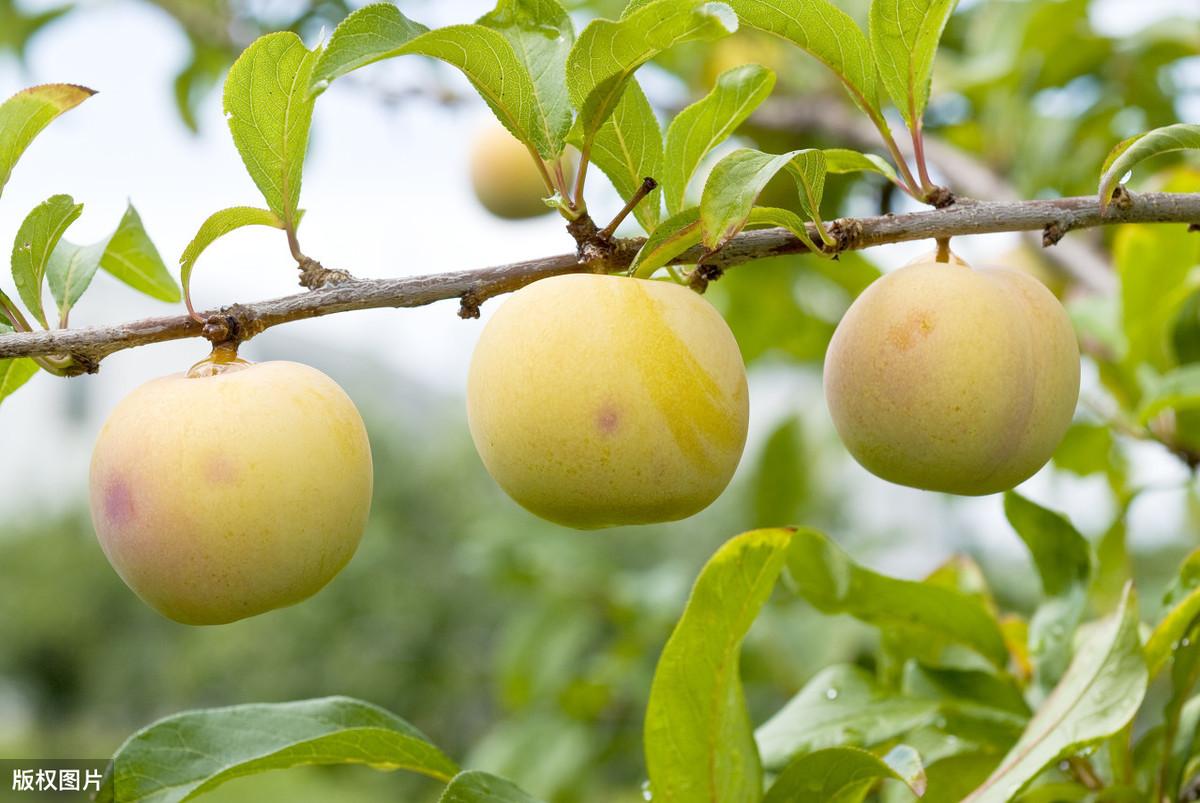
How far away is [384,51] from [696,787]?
414 mm

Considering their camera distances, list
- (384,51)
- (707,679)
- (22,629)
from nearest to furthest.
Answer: (384,51) < (707,679) < (22,629)

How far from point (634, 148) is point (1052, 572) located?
1.48ft

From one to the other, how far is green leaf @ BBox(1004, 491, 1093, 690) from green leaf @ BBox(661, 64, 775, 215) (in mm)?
364

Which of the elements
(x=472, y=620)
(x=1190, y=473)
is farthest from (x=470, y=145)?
(x=472, y=620)

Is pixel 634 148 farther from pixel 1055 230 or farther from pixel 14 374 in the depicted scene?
pixel 14 374

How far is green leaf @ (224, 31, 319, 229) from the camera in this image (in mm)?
504

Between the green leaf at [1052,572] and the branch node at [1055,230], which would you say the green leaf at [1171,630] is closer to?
the green leaf at [1052,572]

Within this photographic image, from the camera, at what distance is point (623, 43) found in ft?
1.46

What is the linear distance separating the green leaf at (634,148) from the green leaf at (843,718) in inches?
13.9

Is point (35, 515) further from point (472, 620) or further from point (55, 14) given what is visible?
point (55, 14)

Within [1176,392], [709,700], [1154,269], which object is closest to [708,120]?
[709,700]

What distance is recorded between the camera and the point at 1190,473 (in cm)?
94

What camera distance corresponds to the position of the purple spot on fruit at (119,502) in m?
0.48

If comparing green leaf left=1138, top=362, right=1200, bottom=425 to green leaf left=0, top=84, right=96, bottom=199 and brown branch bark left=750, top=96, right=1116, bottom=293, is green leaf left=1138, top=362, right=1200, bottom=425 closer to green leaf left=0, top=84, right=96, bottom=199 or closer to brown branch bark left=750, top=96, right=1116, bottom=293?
brown branch bark left=750, top=96, right=1116, bottom=293
